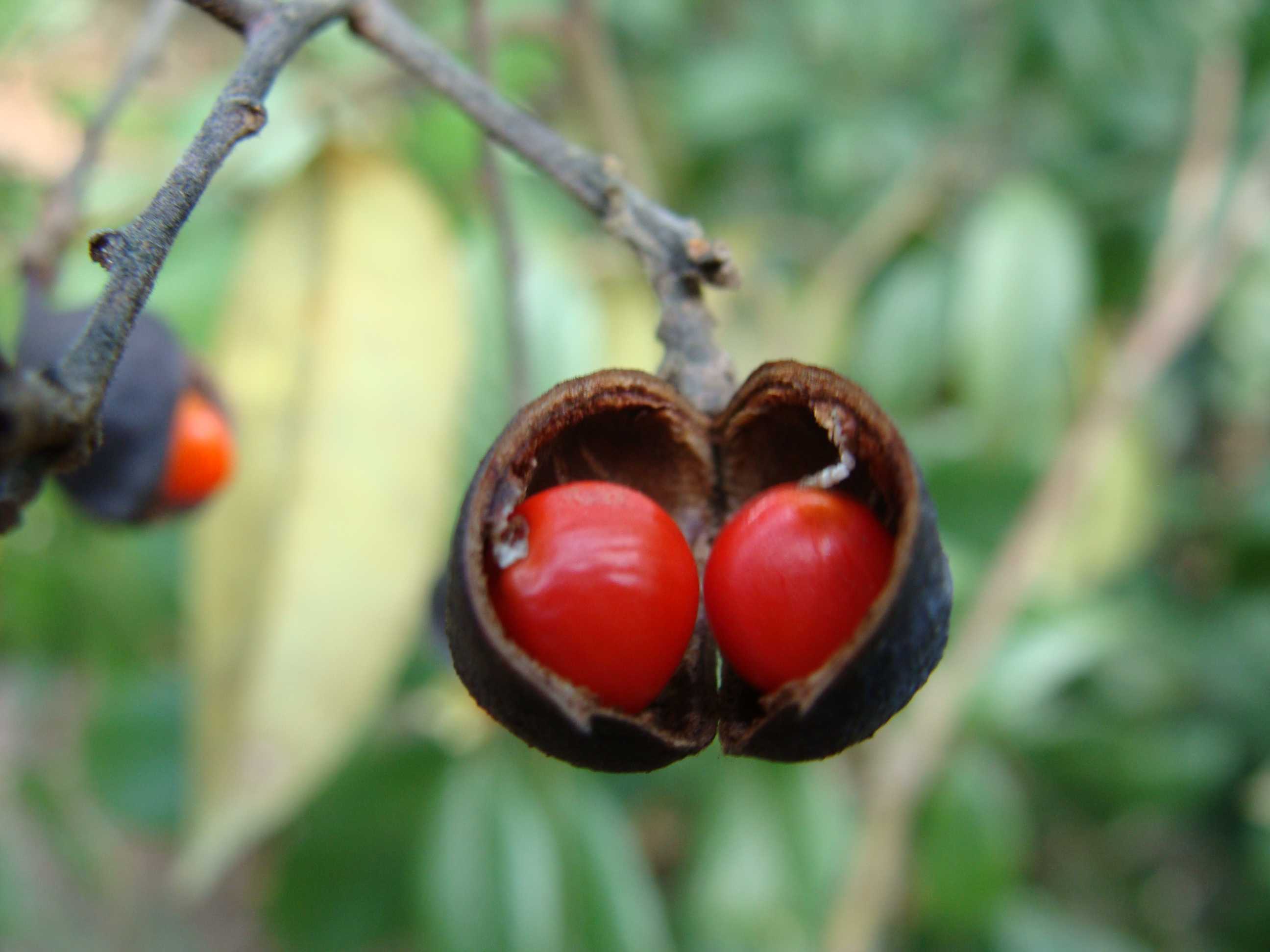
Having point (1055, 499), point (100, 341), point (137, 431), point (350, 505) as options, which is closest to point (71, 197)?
point (137, 431)

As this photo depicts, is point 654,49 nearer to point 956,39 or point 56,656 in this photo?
point 956,39

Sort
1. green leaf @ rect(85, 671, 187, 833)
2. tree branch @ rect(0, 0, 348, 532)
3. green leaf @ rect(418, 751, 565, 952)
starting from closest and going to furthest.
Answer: tree branch @ rect(0, 0, 348, 532) → green leaf @ rect(418, 751, 565, 952) → green leaf @ rect(85, 671, 187, 833)

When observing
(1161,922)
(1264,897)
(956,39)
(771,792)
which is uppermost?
(956,39)

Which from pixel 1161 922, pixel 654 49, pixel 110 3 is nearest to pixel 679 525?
pixel 1161 922

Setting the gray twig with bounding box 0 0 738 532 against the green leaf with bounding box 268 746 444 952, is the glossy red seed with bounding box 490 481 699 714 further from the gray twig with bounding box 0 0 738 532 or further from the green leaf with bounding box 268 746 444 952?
the green leaf with bounding box 268 746 444 952

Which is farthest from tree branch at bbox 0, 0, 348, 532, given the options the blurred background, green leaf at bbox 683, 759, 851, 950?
green leaf at bbox 683, 759, 851, 950

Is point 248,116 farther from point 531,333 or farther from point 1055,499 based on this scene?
point 1055,499
